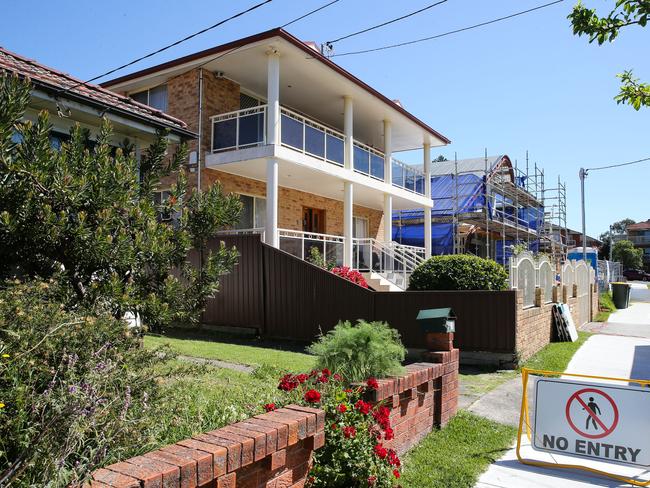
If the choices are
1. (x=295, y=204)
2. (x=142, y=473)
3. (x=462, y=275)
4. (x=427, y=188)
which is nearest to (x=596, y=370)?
(x=462, y=275)

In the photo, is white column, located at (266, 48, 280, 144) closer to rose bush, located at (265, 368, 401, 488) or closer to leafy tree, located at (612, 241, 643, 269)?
rose bush, located at (265, 368, 401, 488)

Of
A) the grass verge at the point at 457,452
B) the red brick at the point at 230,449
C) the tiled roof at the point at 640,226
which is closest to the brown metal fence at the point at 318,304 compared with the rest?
the grass verge at the point at 457,452

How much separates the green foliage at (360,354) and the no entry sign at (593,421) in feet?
5.27

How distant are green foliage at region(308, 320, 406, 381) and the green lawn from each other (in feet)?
9.47

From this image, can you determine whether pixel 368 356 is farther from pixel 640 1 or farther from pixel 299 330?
pixel 299 330

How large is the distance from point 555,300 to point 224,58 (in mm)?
11204

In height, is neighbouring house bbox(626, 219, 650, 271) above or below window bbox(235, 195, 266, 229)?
above

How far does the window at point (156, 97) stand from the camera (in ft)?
51.1

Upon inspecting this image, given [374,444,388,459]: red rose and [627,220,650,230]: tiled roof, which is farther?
[627,220,650,230]: tiled roof

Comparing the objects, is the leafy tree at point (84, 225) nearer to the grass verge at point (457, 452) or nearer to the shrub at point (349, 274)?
the grass verge at point (457, 452)

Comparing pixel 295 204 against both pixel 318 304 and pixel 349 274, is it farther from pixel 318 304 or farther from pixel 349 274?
pixel 318 304

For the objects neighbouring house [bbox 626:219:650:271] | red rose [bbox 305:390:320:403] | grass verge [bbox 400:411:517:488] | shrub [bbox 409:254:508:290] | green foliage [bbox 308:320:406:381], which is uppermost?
neighbouring house [bbox 626:219:650:271]

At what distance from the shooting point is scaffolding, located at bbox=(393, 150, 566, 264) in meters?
26.8

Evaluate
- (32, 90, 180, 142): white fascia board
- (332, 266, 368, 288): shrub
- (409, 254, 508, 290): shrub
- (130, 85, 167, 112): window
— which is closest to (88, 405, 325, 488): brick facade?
(32, 90, 180, 142): white fascia board
